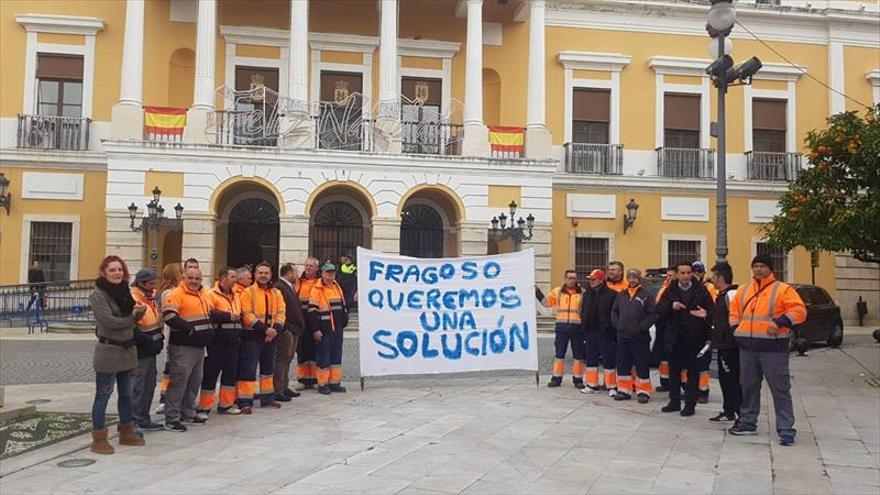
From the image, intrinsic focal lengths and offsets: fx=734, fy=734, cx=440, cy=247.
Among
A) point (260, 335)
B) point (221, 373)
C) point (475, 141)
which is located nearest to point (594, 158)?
point (475, 141)

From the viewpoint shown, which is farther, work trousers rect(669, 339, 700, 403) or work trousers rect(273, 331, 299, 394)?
work trousers rect(273, 331, 299, 394)

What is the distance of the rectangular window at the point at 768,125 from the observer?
26.6 metres

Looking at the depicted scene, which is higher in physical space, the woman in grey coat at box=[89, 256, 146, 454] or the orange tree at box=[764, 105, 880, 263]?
Answer: the orange tree at box=[764, 105, 880, 263]

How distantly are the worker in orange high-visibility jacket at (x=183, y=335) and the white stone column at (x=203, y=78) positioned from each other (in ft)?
45.8

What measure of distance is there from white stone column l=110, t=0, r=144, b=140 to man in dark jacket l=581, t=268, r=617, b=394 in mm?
15436

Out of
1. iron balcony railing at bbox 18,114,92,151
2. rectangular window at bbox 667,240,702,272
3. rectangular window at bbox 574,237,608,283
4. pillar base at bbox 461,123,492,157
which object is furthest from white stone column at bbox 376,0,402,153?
rectangular window at bbox 667,240,702,272

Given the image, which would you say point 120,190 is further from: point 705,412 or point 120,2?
point 705,412

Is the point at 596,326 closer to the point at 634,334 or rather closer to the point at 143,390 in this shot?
the point at 634,334

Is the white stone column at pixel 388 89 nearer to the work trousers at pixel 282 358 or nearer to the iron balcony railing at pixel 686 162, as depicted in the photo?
the iron balcony railing at pixel 686 162

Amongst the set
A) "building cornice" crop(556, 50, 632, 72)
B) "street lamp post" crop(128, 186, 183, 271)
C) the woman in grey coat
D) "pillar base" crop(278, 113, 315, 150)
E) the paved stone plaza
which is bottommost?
the paved stone plaza

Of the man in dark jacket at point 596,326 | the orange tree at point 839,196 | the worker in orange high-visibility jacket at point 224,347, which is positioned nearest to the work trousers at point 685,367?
the man in dark jacket at point 596,326

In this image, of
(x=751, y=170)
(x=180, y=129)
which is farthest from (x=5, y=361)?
(x=751, y=170)

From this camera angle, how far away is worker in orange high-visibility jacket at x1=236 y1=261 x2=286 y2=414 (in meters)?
8.54

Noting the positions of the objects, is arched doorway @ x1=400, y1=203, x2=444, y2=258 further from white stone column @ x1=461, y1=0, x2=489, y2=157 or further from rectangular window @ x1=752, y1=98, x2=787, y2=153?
rectangular window @ x1=752, y1=98, x2=787, y2=153
